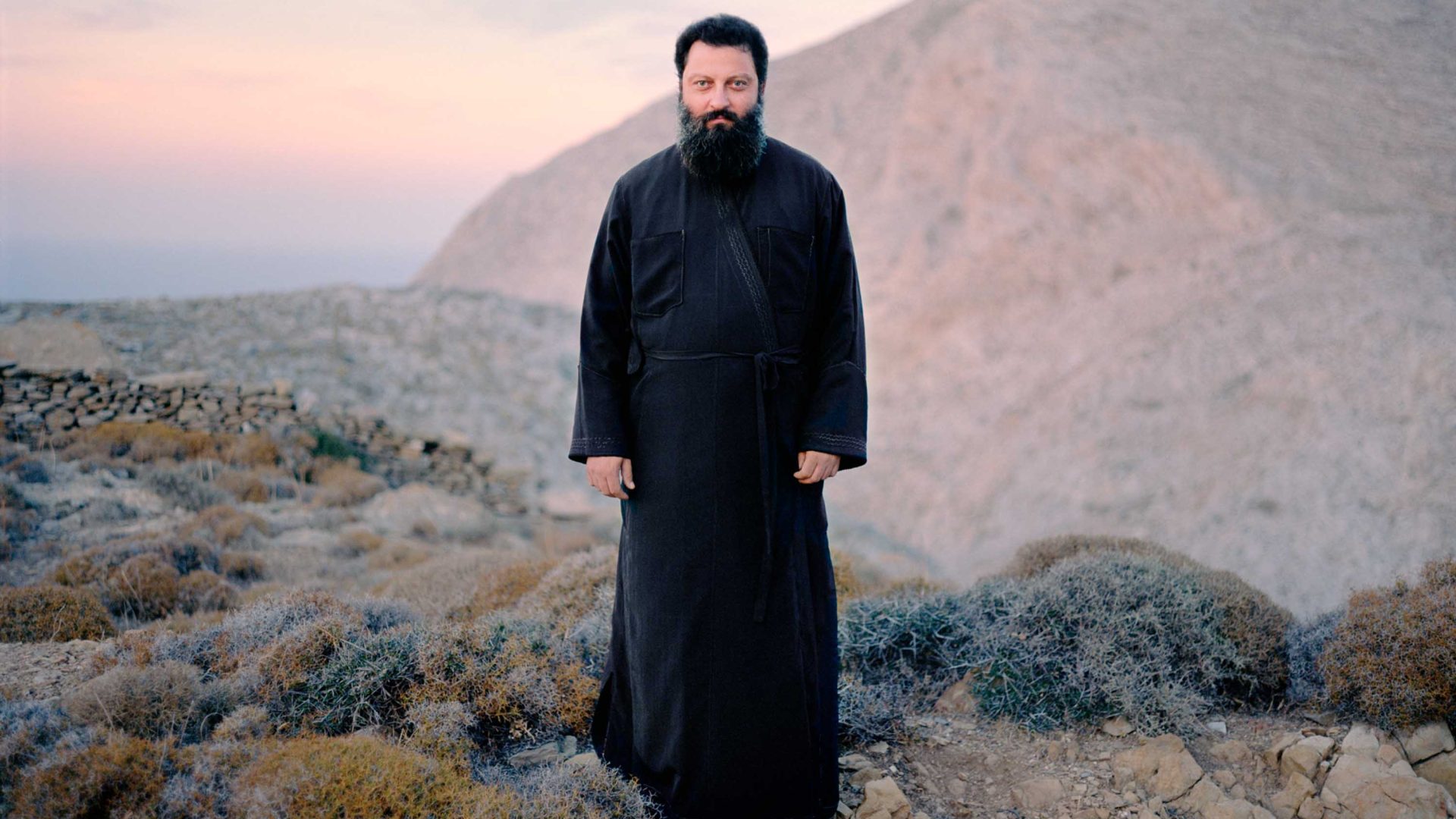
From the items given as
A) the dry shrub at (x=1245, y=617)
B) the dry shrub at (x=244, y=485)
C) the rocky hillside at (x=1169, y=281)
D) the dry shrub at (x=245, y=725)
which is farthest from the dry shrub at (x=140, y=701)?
the rocky hillside at (x=1169, y=281)

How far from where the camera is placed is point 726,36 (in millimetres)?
2617

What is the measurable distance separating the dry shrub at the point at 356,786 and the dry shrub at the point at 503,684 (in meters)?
0.50

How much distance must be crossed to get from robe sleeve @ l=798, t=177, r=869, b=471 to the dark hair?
442 millimetres

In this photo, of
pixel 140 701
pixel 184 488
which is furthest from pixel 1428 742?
pixel 184 488

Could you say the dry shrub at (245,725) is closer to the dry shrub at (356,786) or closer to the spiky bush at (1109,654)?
the dry shrub at (356,786)

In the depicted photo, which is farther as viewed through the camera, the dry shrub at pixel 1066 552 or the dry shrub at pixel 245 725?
the dry shrub at pixel 1066 552

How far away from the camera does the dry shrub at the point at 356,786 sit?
231 centimetres

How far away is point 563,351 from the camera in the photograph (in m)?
13.8

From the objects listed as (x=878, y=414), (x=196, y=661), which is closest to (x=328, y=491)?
(x=196, y=661)

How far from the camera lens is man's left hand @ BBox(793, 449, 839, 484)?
2.64 meters

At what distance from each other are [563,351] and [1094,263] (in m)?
7.66

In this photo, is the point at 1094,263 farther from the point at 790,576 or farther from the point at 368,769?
the point at 368,769

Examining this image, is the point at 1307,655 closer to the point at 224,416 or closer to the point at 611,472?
the point at 611,472

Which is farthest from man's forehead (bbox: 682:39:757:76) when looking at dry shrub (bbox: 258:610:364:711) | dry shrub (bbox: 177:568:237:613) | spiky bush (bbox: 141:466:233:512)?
spiky bush (bbox: 141:466:233:512)
